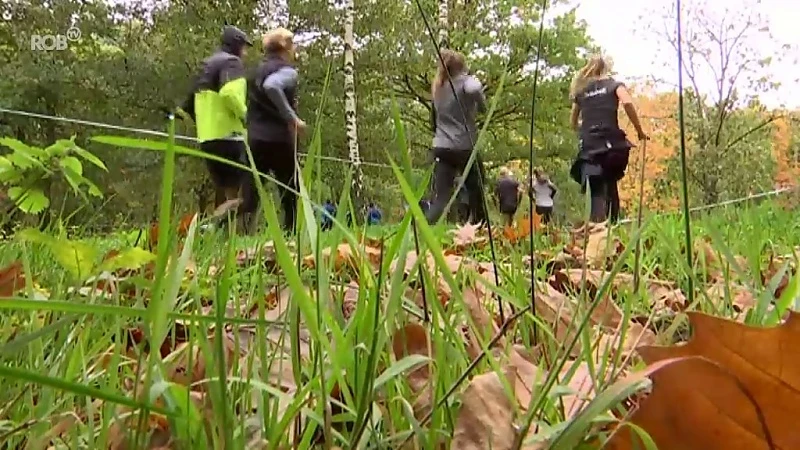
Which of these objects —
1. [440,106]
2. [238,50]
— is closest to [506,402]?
[238,50]

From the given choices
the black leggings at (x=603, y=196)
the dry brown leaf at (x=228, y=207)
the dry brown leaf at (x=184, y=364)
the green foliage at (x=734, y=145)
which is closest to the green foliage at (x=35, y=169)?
the dry brown leaf at (x=228, y=207)

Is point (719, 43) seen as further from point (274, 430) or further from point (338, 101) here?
point (274, 430)

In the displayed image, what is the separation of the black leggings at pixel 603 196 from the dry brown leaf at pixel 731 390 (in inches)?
205

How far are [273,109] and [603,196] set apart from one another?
7.61ft

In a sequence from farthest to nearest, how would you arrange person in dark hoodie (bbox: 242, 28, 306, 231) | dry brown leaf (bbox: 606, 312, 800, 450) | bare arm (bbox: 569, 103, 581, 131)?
bare arm (bbox: 569, 103, 581, 131) < person in dark hoodie (bbox: 242, 28, 306, 231) < dry brown leaf (bbox: 606, 312, 800, 450)

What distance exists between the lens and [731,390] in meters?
0.35

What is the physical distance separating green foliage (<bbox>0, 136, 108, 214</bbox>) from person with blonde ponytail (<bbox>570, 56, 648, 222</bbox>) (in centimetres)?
453

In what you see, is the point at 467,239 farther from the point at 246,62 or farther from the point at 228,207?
the point at 246,62

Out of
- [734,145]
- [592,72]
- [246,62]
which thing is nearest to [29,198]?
[592,72]

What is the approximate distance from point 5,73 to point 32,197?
17.2m

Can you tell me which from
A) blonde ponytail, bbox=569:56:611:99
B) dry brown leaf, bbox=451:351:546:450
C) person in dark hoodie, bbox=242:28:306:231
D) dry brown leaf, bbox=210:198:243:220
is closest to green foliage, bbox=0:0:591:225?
blonde ponytail, bbox=569:56:611:99

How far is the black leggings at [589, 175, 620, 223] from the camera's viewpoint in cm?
549

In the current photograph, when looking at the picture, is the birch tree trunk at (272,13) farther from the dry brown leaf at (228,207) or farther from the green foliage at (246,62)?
the dry brown leaf at (228,207)

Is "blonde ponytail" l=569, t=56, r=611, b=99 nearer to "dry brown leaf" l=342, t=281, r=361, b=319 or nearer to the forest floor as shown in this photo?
"dry brown leaf" l=342, t=281, r=361, b=319
